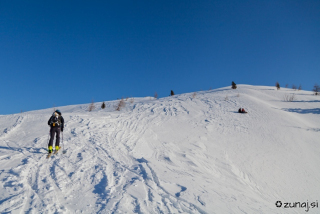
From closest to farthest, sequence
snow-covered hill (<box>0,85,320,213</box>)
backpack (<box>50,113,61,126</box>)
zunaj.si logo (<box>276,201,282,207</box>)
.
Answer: snow-covered hill (<box>0,85,320,213</box>)
zunaj.si logo (<box>276,201,282,207</box>)
backpack (<box>50,113,61,126</box>)

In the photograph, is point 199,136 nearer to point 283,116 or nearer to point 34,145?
point 283,116

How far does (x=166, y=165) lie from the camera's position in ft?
14.4

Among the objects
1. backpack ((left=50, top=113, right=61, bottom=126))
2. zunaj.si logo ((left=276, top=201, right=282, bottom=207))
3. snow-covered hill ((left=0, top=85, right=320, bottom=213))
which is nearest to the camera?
snow-covered hill ((left=0, top=85, right=320, bottom=213))

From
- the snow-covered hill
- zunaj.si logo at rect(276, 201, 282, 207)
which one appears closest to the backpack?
the snow-covered hill

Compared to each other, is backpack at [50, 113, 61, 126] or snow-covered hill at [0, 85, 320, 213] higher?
backpack at [50, 113, 61, 126]

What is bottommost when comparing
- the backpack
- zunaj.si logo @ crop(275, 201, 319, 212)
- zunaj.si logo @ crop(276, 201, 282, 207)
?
zunaj.si logo @ crop(275, 201, 319, 212)

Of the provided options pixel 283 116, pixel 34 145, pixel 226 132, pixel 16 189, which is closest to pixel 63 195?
pixel 16 189

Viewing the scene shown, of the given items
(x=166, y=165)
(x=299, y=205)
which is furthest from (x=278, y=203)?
(x=166, y=165)

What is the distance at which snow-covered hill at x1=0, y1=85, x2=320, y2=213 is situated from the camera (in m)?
2.84

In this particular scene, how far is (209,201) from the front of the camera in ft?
9.53

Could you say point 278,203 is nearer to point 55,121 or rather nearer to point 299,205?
point 299,205

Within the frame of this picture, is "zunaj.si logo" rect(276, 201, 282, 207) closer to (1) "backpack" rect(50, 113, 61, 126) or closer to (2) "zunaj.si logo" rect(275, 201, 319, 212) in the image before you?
(2) "zunaj.si logo" rect(275, 201, 319, 212)

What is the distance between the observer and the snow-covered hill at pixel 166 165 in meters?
2.84

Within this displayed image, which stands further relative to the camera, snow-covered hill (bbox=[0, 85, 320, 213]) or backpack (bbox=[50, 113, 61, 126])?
backpack (bbox=[50, 113, 61, 126])
